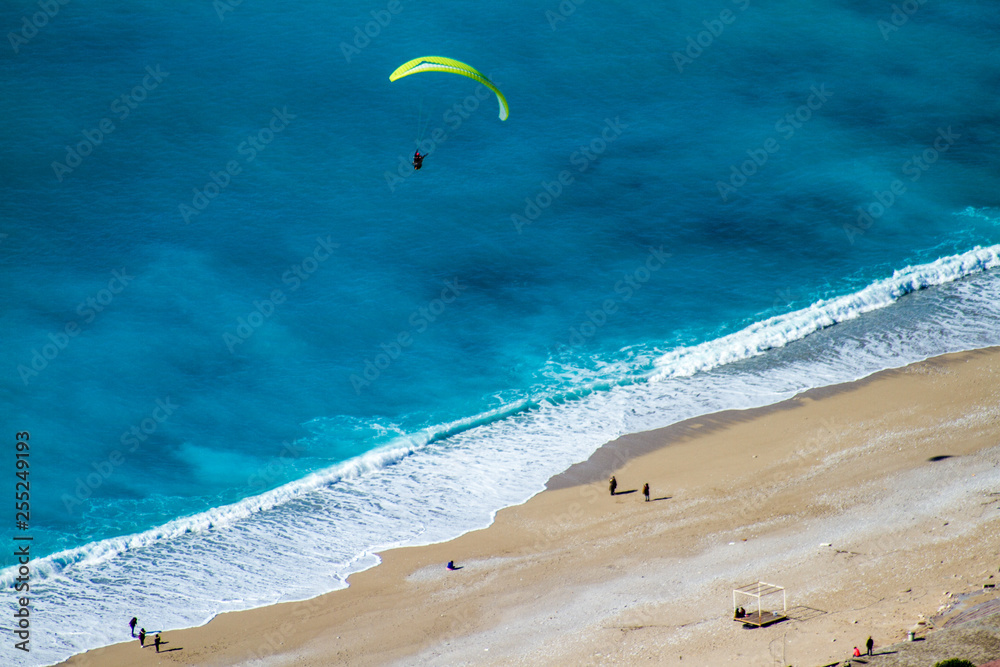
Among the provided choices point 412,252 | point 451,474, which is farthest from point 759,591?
point 412,252

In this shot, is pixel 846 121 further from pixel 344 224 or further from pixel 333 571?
pixel 333 571

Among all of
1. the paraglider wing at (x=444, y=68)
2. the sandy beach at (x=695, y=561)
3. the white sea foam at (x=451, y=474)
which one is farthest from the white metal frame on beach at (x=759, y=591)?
the paraglider wing at (x=444, y=68)

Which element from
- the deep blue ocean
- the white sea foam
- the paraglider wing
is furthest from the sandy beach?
the paraglider wing

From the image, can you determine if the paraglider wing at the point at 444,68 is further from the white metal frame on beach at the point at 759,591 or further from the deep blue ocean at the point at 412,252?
the white metal frame on beach at the point at 759,591

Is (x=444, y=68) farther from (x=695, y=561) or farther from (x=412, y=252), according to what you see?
(x=695, y=561)

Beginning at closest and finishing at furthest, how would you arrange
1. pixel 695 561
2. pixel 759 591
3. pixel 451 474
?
pixel 759 591
pixel 695 561
pixel 451 474

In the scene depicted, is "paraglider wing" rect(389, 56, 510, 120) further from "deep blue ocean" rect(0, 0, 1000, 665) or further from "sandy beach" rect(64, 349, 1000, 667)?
"sandy beach" rect(64, 349, 1000, 667)

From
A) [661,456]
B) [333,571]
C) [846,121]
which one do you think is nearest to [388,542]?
[333,571]
